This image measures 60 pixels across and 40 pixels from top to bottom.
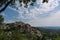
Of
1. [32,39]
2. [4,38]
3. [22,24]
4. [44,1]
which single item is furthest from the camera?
[22,24]

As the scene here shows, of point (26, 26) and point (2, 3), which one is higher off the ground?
point (2, 3)

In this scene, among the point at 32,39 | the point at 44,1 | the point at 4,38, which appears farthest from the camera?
the point at 32,39

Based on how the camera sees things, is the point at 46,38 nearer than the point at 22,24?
Yes

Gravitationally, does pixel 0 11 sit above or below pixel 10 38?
above

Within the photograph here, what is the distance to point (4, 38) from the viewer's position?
87.2ft

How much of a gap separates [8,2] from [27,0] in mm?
1935

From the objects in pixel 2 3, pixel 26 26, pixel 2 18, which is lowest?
pixel 26 26

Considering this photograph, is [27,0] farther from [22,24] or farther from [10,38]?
[22,24]

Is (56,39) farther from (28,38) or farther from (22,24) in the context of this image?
(22,24)

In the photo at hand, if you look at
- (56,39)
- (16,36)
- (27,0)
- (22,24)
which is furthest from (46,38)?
(22,24)

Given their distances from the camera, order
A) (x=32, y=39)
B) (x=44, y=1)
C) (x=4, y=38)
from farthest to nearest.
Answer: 1. (x=32, y=39)
2. (x=4, y=38)
3. (x=44, y=1)

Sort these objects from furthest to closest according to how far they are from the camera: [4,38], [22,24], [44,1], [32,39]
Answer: [22,24] → [32,39] → [4,38] → [44,1]

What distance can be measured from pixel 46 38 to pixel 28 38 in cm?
351

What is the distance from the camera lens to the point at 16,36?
28.0 m
